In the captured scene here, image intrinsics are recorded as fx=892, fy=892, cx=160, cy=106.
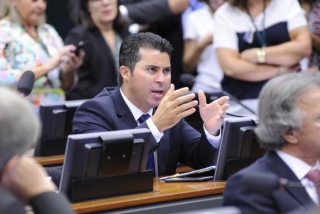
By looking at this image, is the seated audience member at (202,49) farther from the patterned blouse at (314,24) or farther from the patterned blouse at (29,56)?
the patterned blouse at (29,56)

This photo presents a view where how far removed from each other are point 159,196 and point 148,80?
96 cm

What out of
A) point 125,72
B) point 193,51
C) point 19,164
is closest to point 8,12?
point 125,72

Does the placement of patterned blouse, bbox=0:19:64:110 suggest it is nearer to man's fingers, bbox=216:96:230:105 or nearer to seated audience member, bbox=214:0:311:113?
seated audience member, bbox=214:0:311:113

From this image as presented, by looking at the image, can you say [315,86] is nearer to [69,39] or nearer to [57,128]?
[57,128]

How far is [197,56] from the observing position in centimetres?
684

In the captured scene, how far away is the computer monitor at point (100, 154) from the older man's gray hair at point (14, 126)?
1313mm

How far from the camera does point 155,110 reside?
4848 millimetres

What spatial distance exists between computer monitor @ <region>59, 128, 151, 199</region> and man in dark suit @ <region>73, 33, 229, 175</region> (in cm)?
31

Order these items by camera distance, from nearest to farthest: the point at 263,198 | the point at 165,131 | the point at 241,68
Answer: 1. the point at 263,198
2. the point at 165,131
3. the point at 241,68

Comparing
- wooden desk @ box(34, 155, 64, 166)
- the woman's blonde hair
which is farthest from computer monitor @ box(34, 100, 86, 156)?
the woman's blonde hair

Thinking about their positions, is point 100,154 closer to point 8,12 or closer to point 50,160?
point 50,160

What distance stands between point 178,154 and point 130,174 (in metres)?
0.79

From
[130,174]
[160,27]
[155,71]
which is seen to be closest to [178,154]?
[155,71]

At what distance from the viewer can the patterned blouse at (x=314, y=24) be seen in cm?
670
